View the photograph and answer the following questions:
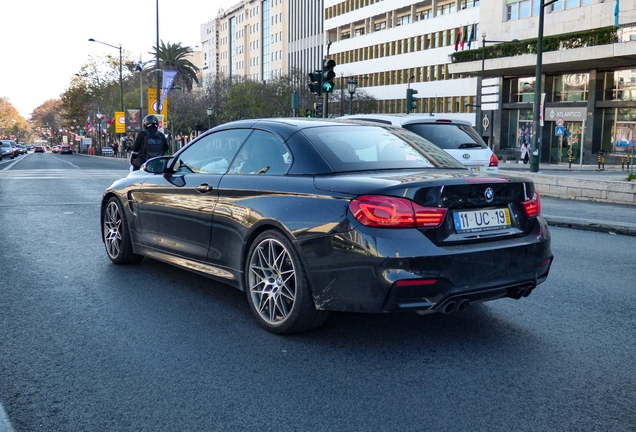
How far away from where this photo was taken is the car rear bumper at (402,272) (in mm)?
4176

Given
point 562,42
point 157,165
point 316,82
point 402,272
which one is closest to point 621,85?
point 562,42

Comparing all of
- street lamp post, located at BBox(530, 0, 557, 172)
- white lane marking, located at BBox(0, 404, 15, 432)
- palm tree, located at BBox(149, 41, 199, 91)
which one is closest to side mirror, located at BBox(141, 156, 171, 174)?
white lane marking, located at BBox(0, 404, 15, 432)

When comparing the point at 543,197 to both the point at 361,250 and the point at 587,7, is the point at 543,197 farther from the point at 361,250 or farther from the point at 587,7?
the point at 587,7

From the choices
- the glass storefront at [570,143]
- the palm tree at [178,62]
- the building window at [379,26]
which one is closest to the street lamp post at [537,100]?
the glass storefront at [570,143]

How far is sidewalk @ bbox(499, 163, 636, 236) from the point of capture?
11336mm

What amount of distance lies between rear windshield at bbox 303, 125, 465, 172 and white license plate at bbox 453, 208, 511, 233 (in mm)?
713

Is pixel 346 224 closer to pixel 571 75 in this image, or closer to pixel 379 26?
pixel 571 75

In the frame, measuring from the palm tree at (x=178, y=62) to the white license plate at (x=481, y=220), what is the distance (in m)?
84.4

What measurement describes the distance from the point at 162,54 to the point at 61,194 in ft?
241

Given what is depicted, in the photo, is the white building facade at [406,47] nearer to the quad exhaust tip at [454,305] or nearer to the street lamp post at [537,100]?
the street lamp post at [537,100]

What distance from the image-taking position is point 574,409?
3510 millimetres

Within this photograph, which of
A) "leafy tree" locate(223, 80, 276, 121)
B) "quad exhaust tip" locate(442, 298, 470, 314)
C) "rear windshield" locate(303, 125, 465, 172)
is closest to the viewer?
"quad exhaust tip" locate(442, 298, 470, 314)

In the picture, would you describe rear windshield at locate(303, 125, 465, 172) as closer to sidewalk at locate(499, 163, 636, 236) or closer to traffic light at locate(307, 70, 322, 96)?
sidewalk at locate(499, 163, 636, 236)

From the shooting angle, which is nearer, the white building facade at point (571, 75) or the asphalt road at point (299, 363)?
the asphalt road at point (299, 363)
